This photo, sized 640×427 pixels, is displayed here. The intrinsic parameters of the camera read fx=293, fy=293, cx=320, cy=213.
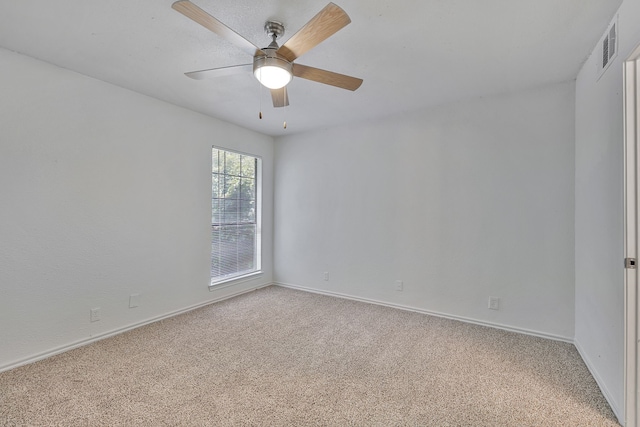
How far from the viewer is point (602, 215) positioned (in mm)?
1990

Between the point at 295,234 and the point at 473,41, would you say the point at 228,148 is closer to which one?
the point at 295,234

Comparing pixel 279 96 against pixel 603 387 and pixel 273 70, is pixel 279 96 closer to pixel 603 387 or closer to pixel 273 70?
pixel 273 70

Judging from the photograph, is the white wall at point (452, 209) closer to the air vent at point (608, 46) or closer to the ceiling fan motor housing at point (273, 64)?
the air vent at point (608, 46)

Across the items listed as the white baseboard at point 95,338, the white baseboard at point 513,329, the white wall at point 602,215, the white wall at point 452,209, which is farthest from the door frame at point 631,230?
the white baseboard at point 95,338

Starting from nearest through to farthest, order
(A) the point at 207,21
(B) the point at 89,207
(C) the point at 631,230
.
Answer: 1. (A) the point at 207,21
2. (C) the point at 631,230
3. (B) the point at 89,207

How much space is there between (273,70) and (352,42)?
687mm

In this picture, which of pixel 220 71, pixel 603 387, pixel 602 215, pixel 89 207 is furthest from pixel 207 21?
pixel 603 387

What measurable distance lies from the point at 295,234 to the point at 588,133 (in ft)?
11.3

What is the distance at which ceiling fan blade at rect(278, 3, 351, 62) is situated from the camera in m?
1.37

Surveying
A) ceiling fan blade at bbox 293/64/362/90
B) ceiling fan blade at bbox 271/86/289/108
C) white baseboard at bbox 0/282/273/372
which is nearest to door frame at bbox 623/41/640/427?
ceiling fan blade at bbox 293/64/362/90

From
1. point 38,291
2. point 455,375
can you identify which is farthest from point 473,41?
point 38,291

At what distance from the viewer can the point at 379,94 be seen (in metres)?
2.99

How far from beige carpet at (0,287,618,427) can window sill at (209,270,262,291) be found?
0.78 meters

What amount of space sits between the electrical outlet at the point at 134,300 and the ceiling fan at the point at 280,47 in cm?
229
